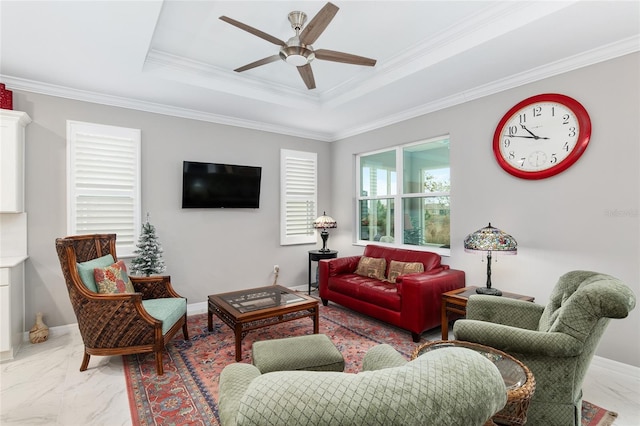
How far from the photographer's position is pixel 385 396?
28.9 inches

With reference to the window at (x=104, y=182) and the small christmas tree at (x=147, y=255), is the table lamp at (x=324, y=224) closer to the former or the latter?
the small christmas tree at (x=147, y=255)

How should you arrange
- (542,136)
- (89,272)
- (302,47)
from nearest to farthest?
(302,47) → (89,272) → (542,136)

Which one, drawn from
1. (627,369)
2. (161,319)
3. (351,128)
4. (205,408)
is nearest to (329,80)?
(351,128)

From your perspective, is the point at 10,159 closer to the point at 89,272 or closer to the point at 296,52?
the point at 89,272

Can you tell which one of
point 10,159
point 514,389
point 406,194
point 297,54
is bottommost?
point 514,389

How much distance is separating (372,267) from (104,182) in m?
3.52

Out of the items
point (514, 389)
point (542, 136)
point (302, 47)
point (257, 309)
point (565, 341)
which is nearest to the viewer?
point (514, 389)

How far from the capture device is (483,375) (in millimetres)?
817

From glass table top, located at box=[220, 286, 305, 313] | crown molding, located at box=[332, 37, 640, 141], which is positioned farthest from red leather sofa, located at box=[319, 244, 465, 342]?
crown molding, located at box=[332, 37, 640, 141]

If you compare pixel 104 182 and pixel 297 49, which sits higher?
pixel 297 49

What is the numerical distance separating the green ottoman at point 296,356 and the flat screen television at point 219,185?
270 cm

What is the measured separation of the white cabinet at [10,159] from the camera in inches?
124

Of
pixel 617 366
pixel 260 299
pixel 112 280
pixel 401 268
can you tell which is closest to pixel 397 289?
pixel 401 268

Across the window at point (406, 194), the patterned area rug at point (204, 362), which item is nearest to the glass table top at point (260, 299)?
the patterned area rug at point (204, 362)
